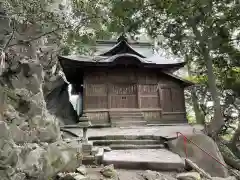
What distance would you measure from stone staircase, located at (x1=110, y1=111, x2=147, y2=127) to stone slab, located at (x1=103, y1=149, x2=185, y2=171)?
524 centimetres

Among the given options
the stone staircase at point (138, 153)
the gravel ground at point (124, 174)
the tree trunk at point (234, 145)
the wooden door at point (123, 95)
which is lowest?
the tree trunk at point (234, 145)

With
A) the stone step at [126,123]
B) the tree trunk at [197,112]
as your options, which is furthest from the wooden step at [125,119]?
the tree trunk at [197,112]

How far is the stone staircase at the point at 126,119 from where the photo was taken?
12562 millimetres

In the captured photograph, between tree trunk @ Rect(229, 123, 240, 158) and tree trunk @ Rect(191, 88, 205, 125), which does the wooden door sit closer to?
tree trunk @ Rect(229, 123, 240, 158)

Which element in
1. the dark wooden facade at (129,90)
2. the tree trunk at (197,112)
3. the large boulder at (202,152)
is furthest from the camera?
the tree trunk at (197,112)

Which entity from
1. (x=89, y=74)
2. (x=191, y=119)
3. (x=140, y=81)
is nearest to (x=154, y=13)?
(x=140, y=81)

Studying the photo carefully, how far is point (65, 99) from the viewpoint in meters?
16.2

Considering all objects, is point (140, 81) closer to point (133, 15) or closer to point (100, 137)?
point (133, 15)

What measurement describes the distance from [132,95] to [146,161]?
25.5ft

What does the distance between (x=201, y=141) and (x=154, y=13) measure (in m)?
7.36

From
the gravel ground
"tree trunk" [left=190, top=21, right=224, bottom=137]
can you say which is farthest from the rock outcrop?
"tree trunk" [left=190, top=21, right=224, bottom=137]

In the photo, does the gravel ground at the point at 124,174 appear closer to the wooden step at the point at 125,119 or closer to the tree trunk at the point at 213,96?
the tree trunk at the point at 213,96

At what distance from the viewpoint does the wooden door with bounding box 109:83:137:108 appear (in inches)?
535

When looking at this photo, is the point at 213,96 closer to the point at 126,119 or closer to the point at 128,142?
the point at 128,142
